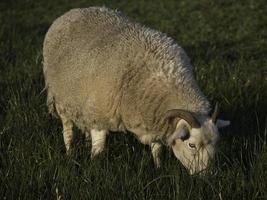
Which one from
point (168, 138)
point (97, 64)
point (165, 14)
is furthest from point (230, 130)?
point (165, 14)

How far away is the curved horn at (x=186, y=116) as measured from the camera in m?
4.63

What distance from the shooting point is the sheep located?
188 inches

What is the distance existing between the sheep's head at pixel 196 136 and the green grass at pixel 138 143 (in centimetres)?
10

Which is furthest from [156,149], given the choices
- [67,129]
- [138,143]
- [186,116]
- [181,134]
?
[67,129]

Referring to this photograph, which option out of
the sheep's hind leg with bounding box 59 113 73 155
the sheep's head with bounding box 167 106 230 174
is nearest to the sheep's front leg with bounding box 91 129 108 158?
the sheep's hind leg with bounding box 59 113 73 155

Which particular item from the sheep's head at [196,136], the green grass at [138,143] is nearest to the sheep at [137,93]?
the sheep's head at [196,136]

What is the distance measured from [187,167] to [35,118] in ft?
5.23

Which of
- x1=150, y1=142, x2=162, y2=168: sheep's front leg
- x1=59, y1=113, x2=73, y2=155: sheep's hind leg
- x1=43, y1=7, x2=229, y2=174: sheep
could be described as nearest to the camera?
x1=43, y1=7, x2=229, y2=174: sheep

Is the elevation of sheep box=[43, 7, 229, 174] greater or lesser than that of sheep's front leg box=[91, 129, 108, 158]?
greater

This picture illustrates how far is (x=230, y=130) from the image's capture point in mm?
5871

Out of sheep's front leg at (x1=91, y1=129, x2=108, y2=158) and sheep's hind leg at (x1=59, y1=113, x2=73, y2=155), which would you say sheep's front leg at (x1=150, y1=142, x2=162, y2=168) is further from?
sheep's hind leg at (x1=59, y1=113, x2=73, y2=155)

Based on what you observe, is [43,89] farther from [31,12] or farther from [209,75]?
[31,12]

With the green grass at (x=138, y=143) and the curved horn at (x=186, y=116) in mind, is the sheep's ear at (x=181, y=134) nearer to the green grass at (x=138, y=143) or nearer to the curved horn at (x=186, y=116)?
the curved horn at (x=186, y=116)

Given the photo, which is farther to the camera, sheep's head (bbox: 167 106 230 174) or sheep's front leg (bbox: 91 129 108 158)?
sheep's front leg (bbox: 91 129 108 158)
